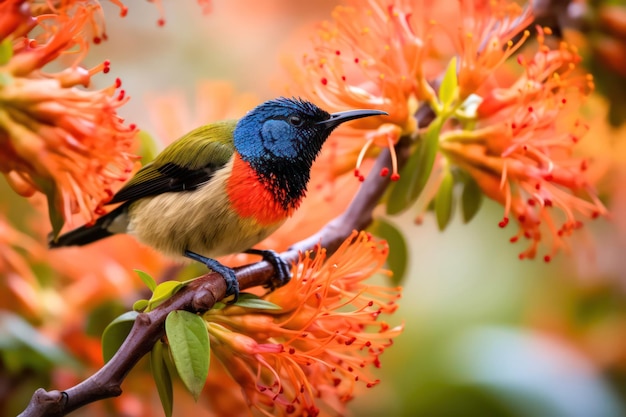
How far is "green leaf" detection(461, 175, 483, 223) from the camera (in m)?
1.74

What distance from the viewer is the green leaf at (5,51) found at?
122 cm

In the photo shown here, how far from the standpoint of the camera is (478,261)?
3.75 metres

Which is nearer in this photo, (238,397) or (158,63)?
(238,397)

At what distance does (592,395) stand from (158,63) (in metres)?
2.18

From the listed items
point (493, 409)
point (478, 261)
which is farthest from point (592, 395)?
point (478, 261)

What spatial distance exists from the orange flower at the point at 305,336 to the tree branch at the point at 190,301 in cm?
6

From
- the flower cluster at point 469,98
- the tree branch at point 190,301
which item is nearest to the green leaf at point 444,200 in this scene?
the flower cluster at point 469,98

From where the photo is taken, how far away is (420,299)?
3.64m

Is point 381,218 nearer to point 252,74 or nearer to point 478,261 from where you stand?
point 252,74

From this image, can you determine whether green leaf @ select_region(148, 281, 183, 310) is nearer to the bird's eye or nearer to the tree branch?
the tree branch

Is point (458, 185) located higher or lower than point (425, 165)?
lower

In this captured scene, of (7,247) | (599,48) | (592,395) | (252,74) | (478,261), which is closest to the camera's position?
(7,247)

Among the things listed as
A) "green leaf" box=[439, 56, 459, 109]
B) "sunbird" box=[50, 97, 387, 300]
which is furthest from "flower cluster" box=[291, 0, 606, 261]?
"sunbird" box=[50, 97, 387, 300]

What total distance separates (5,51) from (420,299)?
2697 millimetres
